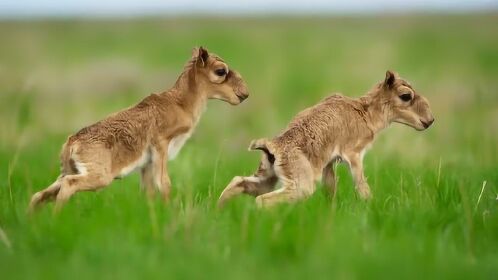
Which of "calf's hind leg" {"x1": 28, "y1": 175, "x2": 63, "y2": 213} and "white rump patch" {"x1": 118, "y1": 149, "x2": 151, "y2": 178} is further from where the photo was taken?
"white rump patch" {"x1": 118, "y1": 149, "x2": 151, "y2": 178}

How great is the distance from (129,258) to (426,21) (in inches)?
2356

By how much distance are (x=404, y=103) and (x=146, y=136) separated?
290 centimetres

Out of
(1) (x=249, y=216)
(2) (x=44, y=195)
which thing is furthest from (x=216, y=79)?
(1) (x=249, y=216)

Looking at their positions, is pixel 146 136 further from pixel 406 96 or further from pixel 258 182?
pixel 406 96

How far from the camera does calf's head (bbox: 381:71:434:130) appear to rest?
33.1 feet

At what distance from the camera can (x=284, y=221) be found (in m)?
7.16

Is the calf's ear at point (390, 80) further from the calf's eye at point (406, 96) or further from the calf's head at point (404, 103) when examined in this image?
the calf's eye at point (406, 96)

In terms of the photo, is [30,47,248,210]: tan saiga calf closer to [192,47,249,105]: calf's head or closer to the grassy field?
[192,47,249,105]: calf's head

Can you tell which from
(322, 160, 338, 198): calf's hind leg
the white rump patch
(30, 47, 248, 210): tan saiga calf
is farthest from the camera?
(322, 160, 338, 198): calf's hind leg

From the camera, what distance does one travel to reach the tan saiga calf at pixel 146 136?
332 inches

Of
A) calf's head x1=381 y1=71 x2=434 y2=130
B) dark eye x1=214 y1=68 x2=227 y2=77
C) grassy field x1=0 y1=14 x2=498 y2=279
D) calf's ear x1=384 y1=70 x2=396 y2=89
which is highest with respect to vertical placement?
dark eye x1=214 y1=68 x2=227 y2=77

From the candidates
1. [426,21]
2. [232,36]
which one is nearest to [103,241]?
[232,36]

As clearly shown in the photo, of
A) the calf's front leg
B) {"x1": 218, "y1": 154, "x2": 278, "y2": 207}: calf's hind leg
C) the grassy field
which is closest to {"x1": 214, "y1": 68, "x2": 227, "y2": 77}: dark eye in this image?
the grassy field

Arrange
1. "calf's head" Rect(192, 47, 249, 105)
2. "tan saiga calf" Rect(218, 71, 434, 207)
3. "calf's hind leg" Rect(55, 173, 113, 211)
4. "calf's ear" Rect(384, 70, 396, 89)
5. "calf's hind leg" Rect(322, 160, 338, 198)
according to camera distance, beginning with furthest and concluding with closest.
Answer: "calf's ear" Rect(384, 70, 396, 89) → "calf's head" Rect(192, 47, 249, 105) → "calf's hind leg" Rect(322, 160, 338, 198) → "tan saiga calf" Rect(218, 71, 434, 207) → "calf's hind leg" Rect(55, 173, 113, 211)
